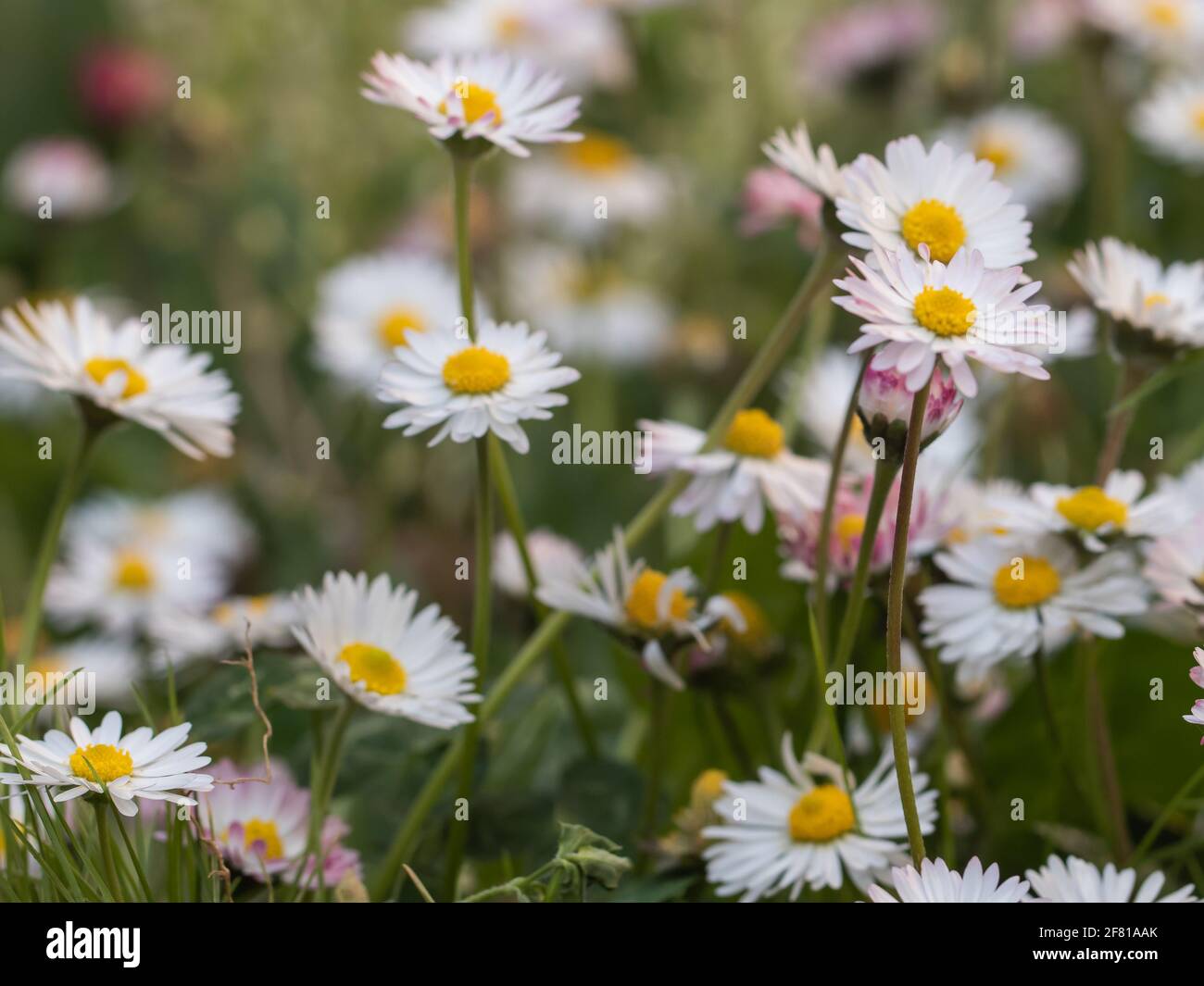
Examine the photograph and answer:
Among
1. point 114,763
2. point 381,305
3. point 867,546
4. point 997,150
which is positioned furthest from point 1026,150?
point 114,763

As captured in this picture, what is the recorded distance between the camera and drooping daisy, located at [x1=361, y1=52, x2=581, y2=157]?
0.46 m

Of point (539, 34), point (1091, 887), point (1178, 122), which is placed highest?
point (539, 34)

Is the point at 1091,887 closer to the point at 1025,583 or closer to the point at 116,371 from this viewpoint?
the point at 1025,583

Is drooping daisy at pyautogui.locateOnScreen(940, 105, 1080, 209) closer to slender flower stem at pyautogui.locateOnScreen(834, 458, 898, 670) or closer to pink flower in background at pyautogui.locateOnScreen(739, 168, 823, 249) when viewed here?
pink flower in background at pyautogui.locateOnScreen(739, 168, 823, 249)

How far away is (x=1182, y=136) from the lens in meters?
0.88

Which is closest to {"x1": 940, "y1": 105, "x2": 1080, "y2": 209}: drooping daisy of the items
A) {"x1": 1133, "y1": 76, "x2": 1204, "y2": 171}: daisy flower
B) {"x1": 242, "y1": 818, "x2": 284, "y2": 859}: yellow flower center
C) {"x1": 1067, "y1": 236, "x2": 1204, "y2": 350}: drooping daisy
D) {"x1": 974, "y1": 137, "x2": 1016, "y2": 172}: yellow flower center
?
{"x1": 974, "y1": 137, "x2": 1016, "y2": 172}: yellow flower center

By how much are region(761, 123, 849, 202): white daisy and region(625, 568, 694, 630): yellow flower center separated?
0.14 m

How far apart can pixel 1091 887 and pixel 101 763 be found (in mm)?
275

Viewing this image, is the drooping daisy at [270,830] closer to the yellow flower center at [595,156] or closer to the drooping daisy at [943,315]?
the drooping daisy at [943,315]

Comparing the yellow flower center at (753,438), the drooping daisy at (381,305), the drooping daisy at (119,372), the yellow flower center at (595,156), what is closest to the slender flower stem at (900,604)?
the yellow flower center at (753,438)

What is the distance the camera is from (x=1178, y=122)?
0.89 meters
